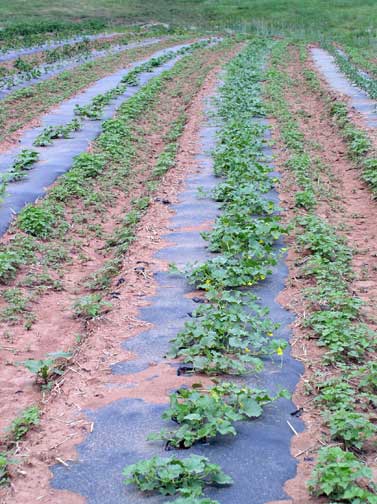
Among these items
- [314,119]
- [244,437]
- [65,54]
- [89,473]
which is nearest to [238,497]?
[244,437]

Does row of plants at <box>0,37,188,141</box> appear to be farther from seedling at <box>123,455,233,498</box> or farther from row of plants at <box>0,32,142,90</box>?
seedling at <box>123,455,233,498</box>

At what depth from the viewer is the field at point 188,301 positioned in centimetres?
374

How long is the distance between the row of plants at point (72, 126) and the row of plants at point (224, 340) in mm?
2334

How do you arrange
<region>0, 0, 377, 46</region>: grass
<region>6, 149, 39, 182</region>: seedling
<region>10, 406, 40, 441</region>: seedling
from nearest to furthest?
<region>10, 406, 40, 441</region>: seedling, <region>6, 149, 39, 182</region>: seedling, <region>0, 0, 377, 46</region>: grass

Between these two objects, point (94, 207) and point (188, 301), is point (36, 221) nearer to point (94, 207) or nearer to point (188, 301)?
point (94, 207)

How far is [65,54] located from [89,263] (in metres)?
19.3

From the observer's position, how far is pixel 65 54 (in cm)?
2498

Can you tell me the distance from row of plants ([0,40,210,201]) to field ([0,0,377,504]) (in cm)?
5

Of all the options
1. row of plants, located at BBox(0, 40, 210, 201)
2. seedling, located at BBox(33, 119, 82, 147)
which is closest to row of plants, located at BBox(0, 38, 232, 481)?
row of plants, located at BBox(0, 40, 210, 201)

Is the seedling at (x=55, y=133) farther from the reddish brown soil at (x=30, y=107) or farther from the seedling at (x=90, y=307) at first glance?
the seedling at (x=90, y=307)

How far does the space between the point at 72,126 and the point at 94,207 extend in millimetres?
4210

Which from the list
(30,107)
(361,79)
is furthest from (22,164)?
(361,79)

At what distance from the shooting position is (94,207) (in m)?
8.96

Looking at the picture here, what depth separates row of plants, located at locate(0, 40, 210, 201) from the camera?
32.0 ft
